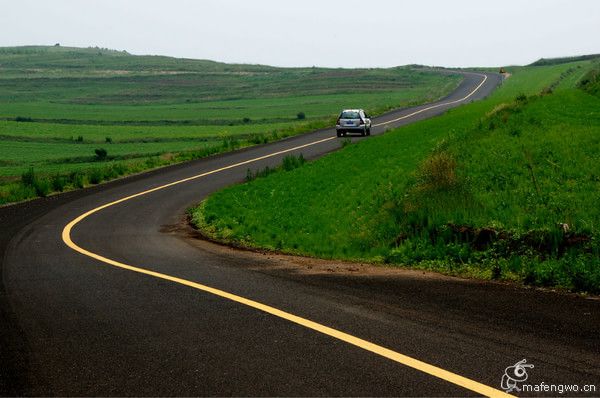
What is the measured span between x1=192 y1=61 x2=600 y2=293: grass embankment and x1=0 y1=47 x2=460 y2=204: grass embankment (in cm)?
1221

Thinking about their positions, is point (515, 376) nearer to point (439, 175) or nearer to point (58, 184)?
point (439, 175)

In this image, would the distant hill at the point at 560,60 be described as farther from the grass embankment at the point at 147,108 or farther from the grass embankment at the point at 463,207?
the grass embankment at the point at 463,207

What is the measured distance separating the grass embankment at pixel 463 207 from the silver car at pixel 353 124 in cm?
1558

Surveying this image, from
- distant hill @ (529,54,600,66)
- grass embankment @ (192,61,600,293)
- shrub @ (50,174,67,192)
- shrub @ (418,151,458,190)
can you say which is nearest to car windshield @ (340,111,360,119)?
grass embankment @ (192,61,600,293)

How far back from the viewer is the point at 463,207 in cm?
1375

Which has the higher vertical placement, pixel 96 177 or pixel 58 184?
A: pixel 58 184

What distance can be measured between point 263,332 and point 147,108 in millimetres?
102220

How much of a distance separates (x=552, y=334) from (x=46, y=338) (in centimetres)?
548

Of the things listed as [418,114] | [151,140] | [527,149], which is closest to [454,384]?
[527,149]

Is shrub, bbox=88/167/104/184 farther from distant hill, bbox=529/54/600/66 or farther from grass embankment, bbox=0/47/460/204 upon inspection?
distant hill, bbox=529/54/600/66

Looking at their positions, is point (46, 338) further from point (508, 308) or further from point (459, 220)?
point (459, 220)

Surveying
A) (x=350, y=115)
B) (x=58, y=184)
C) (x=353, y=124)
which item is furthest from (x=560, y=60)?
(x=58, y=184)

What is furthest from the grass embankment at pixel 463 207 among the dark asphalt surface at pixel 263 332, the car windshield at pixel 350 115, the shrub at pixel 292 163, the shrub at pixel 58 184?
the car windshield at pixel 350 115

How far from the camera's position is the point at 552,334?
6875mm
